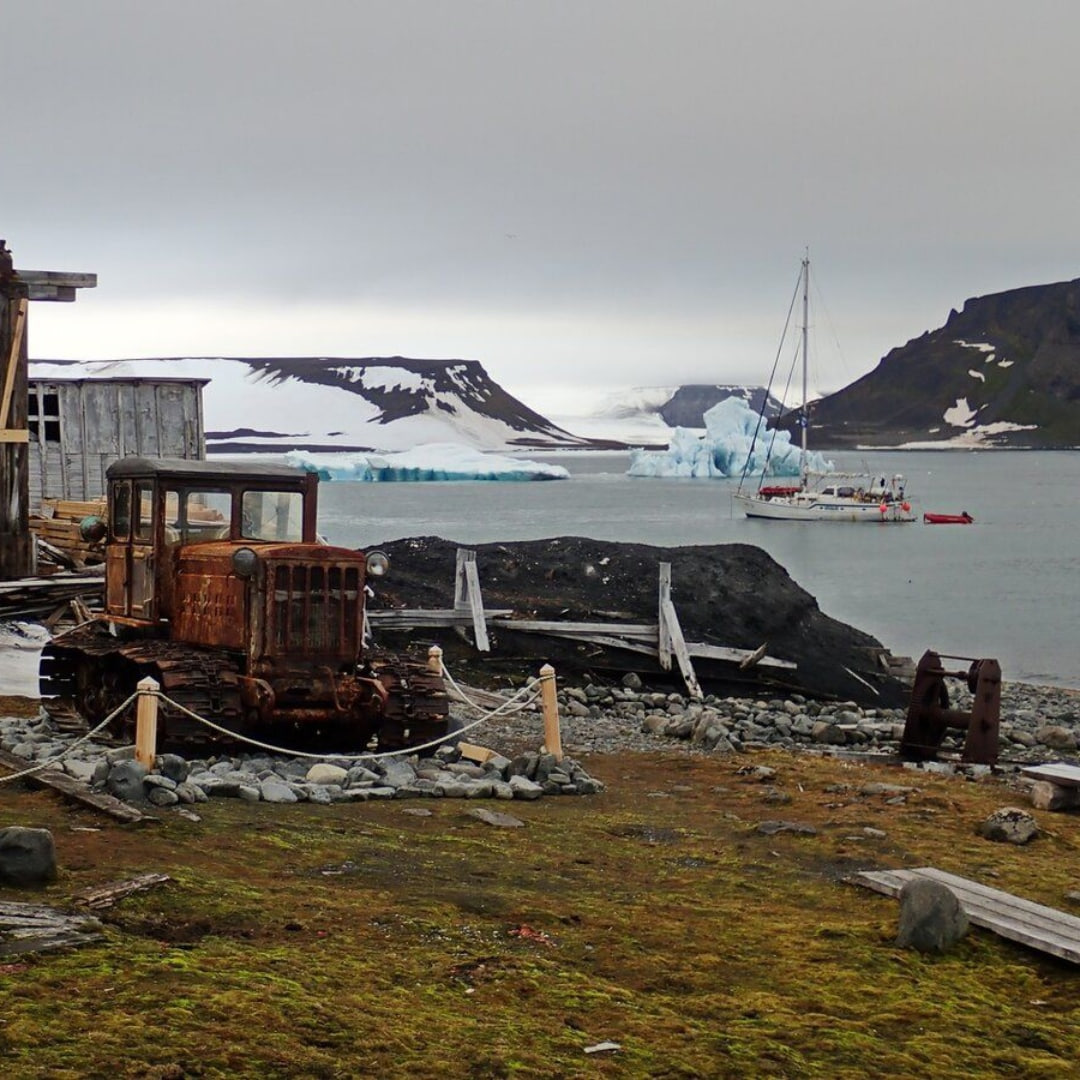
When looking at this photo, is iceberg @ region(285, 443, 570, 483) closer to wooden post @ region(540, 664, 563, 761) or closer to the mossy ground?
wooden post @ region(540, 664, 563, 761)

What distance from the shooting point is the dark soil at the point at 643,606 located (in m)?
24.2

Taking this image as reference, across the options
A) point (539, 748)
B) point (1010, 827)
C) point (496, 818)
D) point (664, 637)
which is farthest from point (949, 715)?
point (664, 637)

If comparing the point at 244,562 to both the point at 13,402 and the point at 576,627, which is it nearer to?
the point at 13,402

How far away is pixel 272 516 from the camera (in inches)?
567

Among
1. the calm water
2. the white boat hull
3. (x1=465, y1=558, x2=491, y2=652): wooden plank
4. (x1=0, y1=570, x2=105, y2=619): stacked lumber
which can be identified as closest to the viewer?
(x1=0, y1=570, x2=105, y2=619): stacked lumber

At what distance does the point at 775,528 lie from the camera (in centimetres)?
9256

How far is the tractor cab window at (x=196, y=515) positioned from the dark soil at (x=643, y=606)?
9.03m

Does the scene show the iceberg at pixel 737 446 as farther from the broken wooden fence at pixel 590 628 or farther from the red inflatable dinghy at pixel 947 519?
the broken wooden fence at pixel 590 628

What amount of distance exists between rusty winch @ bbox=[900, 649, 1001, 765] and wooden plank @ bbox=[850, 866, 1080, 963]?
6.85 metres

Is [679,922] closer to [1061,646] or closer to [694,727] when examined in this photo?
[694,727]

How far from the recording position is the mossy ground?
19.3ft

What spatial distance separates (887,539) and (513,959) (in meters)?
82.0

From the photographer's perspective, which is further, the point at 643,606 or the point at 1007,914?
the point at 643,606

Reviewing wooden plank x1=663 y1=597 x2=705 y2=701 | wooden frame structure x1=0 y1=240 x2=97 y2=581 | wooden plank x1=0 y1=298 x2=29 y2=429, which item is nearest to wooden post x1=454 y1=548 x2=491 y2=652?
wooden plank x1=663 y1=597 x2=705 y2=701
